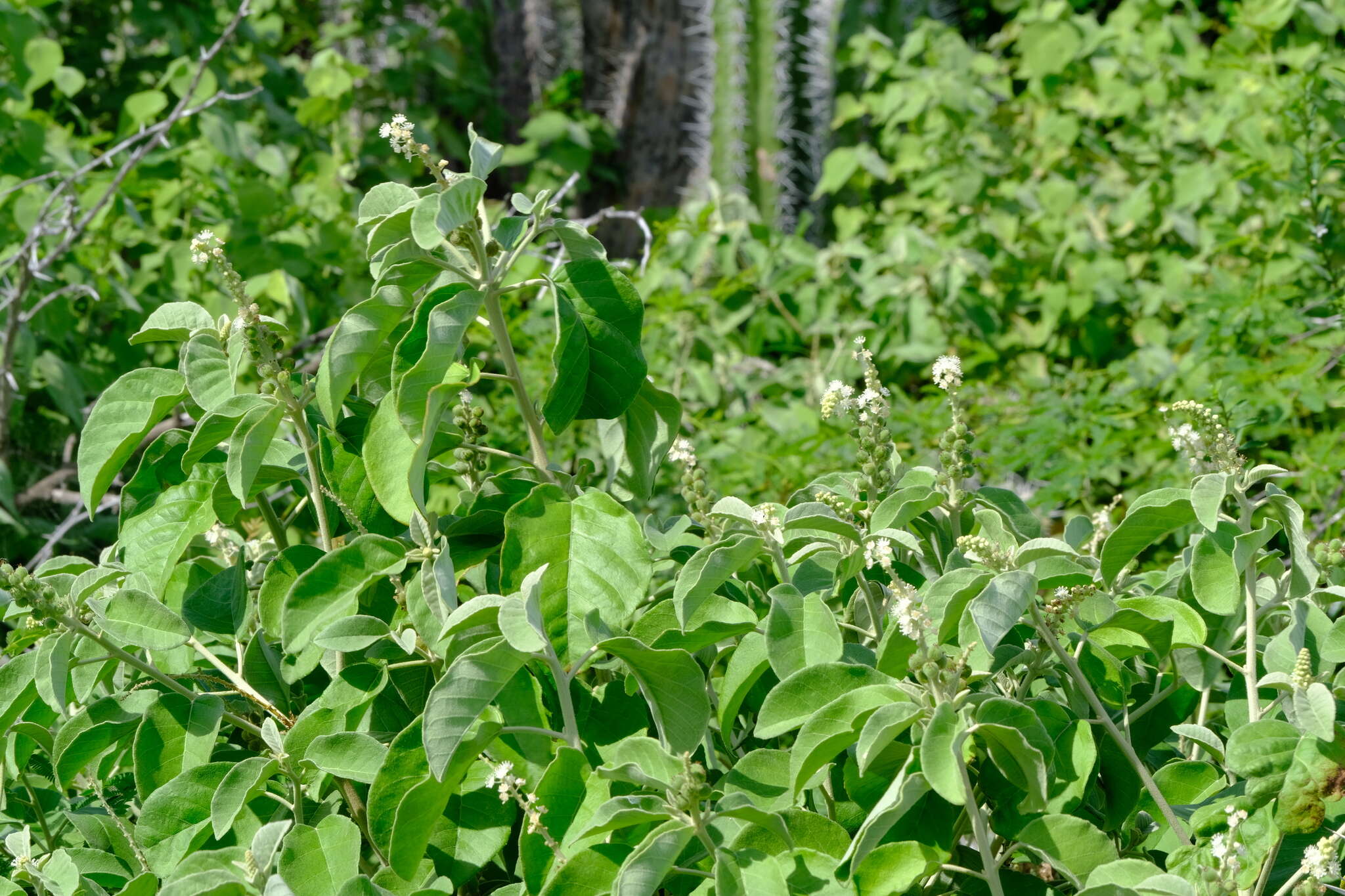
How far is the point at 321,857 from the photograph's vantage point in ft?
3.37

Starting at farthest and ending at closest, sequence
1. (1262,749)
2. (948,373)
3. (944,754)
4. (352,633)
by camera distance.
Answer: (948,373) < (352,633) < (1262,749) < (944,754)

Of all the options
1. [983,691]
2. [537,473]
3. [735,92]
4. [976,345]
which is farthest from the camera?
[735,92]

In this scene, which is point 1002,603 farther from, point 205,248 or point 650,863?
point 205,248

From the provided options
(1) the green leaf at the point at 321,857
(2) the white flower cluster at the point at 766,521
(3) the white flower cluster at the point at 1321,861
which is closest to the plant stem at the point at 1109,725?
(3) the white flower cluster at the point at 1321,861

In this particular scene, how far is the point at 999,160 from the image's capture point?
15.4 ft

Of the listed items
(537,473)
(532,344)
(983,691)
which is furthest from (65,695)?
(532,344)

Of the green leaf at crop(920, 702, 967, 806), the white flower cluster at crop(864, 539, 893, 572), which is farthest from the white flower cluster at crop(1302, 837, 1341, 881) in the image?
the white flower cluster at crop(864, 539, 893, 572)

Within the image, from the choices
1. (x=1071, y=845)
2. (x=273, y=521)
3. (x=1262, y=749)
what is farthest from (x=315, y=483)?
(x=1262, y=749)

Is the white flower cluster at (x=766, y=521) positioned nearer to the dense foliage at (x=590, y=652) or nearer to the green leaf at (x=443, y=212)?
the dense foliage at (x=590, y=652)

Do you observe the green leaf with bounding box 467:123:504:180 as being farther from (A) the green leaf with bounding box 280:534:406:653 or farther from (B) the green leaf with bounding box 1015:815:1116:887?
(B) the green leaf with bounding box 1015:815:1116:887

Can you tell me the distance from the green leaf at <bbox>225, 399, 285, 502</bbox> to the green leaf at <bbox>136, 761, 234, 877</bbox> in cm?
25

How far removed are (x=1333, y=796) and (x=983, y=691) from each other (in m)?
0.26

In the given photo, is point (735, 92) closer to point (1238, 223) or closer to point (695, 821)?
point (1238, 223)

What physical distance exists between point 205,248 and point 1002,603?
0.81 m
